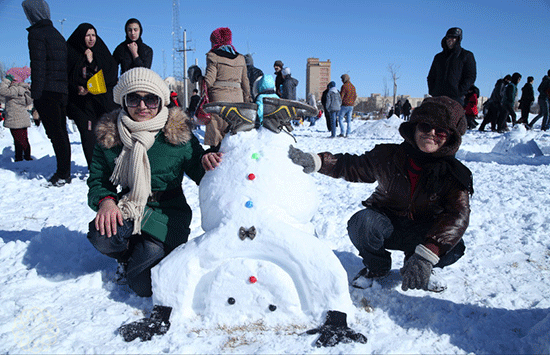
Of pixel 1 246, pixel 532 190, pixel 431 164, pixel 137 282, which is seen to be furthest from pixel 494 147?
pixel 1 246

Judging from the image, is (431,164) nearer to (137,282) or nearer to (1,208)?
(137,282)

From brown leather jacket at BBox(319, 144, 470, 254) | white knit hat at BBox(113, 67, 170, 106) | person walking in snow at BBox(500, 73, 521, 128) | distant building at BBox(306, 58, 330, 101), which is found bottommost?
brown leather jacket at BBox(319, 144, 470, 254)

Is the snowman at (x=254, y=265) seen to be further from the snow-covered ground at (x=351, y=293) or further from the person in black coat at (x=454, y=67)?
the person in black coat at (x=454, y=67)

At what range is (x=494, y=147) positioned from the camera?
7574mm

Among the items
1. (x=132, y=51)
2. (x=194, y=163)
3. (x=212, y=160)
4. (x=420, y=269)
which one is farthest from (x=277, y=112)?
(x=132, y=51)

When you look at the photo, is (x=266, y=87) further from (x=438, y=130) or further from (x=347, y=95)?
(x=347, y=95)

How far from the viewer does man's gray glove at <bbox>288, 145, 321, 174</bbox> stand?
194 centimetres

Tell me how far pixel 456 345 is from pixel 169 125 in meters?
1.91

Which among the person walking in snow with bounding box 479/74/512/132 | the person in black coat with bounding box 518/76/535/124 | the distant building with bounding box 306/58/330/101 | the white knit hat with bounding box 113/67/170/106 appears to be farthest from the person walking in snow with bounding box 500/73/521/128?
the distant building with bounding box 306/58/330/101

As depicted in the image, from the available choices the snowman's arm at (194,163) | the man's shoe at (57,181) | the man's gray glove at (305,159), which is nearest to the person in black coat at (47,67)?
the man's shoe at (57,181)

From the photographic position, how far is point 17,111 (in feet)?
19.1

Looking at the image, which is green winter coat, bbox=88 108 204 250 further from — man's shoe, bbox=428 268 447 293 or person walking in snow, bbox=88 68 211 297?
man's shoe, bbox=428 268 447 293

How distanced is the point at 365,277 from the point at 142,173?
1497 millimetres

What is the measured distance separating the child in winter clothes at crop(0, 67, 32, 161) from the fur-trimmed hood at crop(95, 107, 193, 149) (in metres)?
4.71
